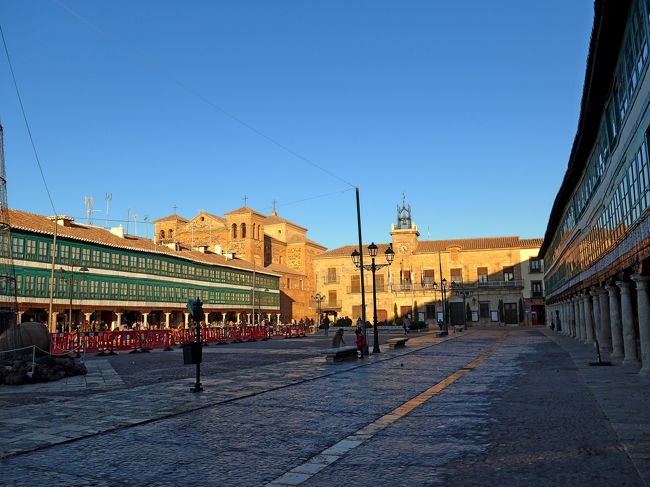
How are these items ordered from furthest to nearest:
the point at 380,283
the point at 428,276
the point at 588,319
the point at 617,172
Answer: the point at 380,283 < the point at 428,276 < the point at 588,319 < the point at 617,172

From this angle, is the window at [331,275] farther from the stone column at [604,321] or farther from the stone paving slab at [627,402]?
the stone paving slab at [627,402]

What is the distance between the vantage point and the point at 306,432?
718 cm

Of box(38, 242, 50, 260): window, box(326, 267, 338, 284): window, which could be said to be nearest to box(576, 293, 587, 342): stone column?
box(38, 242, 50, 260): window

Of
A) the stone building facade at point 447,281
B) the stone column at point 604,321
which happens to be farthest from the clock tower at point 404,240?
the stone column at point 604,321

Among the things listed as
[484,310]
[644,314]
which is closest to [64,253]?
[644,314]

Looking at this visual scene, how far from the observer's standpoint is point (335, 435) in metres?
6.96

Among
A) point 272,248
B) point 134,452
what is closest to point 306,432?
point 134,452

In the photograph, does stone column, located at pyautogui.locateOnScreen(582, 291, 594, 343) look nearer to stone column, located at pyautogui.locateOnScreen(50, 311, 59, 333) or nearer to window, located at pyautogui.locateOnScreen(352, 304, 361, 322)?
stone column, located at pyautogui.locateOnScreen(50, 311, 59, 333)

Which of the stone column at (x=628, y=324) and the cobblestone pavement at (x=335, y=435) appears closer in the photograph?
the cobblestone pavement at (x=335, y=435)

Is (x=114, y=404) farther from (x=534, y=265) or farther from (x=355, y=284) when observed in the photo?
(x=355, y=284)

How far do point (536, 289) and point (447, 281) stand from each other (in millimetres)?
10245

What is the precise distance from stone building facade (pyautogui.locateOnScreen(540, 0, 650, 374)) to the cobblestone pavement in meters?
3.09

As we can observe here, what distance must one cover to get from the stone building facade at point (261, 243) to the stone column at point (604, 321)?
51935 millimetres

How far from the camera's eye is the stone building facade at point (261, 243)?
2945 inches
